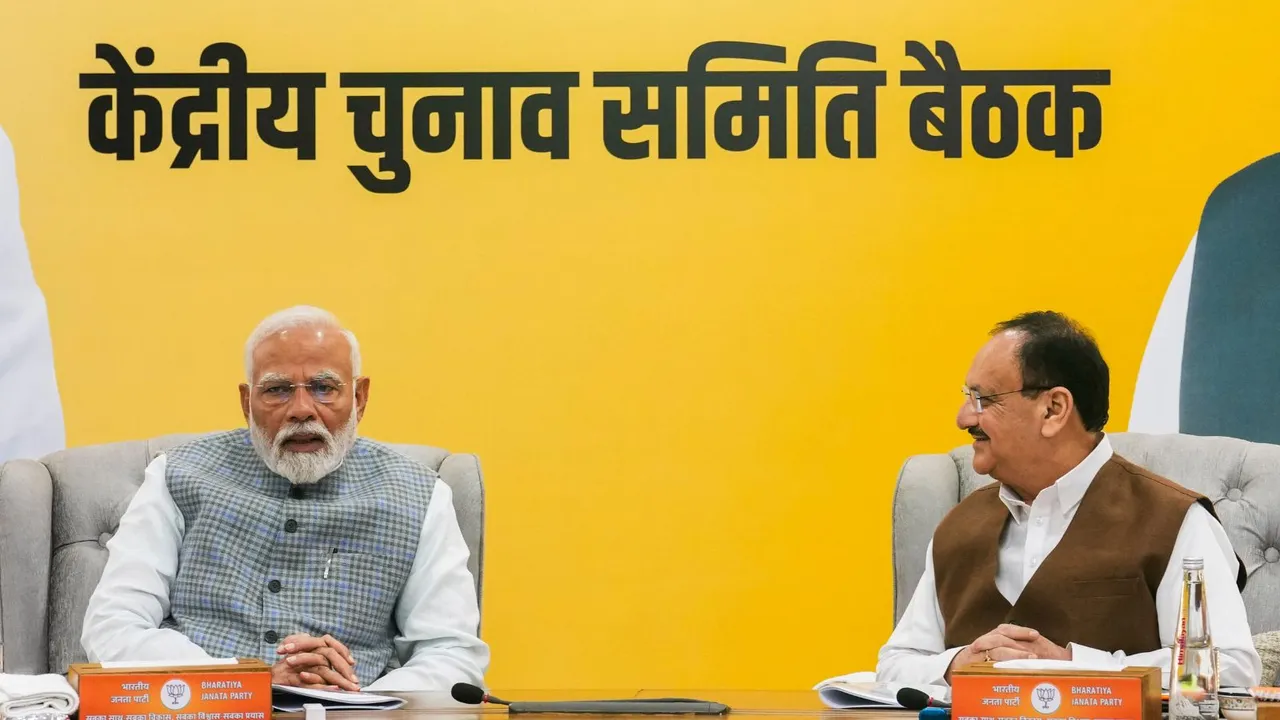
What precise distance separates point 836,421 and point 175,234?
1831 mm

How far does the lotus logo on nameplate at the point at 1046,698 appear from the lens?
2082 millimetres

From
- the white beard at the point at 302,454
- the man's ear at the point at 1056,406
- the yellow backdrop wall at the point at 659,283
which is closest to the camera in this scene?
the man's ear at the point at 1056,406

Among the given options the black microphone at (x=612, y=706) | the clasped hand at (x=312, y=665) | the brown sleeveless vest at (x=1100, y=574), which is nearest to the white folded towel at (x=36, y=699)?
the black microphone at (x=612, y=706)

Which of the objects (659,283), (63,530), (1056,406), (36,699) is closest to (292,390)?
(63,530)

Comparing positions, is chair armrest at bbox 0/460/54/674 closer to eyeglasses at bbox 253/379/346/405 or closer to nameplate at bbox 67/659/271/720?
eyeglasses at bbox 253/379/346/405

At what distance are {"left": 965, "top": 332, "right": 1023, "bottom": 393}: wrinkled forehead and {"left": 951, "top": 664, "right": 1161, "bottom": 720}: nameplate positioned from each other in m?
1.09

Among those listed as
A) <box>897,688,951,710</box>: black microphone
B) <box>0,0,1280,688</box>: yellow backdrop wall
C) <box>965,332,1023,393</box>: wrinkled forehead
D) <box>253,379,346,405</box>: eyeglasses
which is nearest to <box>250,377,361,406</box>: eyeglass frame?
<box>253,379,346,405</box>: eyeglasses

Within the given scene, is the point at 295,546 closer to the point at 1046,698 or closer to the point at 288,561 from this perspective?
the point at 288,561

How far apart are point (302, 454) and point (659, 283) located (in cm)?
119

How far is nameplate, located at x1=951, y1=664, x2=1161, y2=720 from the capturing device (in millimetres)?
2066

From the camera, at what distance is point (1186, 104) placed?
4.24 meters

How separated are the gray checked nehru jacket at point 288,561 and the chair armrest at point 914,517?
A: 1.05 metres

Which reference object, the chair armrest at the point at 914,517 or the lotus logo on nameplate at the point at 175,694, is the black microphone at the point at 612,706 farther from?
the chair armrest at the point at 914,517

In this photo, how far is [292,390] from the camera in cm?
349
